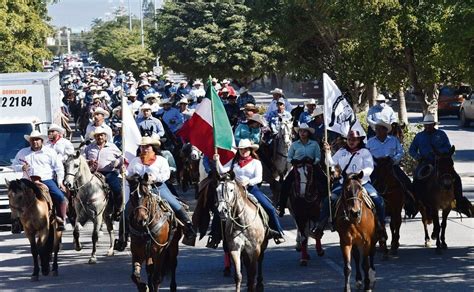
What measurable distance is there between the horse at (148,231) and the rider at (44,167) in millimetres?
3816

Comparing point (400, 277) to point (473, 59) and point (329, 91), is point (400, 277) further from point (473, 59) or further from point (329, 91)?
point (473, 59)

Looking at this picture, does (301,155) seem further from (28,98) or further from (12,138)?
(28,98)

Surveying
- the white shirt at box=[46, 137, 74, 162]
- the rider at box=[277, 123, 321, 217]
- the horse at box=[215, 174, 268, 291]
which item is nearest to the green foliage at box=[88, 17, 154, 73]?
the white shirt at box=[46, 137, 74, 162]

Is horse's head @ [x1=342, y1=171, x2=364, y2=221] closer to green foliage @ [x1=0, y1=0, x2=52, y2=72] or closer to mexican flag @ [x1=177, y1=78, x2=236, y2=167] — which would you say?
mexican flag @ [x1=177, y1=78, x2=236, y2=167]

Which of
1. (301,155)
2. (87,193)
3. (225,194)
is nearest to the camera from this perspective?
(225,194)

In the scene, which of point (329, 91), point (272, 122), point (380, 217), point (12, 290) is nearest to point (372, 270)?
point (380, 217)

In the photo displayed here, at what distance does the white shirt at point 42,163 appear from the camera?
1930 centimetres

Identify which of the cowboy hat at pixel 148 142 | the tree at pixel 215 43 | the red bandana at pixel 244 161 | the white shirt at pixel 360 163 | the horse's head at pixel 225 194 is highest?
the tree at pixel 215 43

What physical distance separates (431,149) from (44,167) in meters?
6.77

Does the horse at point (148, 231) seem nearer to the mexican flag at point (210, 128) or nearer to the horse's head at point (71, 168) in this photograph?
the mexican flag at point (210, 128)

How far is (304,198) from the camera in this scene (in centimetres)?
1917

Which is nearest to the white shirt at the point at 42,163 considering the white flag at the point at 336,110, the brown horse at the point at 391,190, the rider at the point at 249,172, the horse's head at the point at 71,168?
the horse's head at the point at 71,168

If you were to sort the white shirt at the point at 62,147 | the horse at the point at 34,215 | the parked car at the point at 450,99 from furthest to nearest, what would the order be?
the parked car at the point at 450,99
the white shirt at the point at 62,147
the horse at the point at 34,215

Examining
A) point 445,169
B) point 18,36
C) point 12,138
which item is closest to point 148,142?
point 445,169
